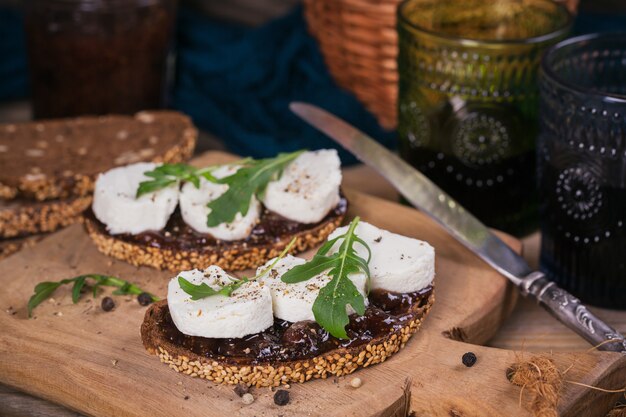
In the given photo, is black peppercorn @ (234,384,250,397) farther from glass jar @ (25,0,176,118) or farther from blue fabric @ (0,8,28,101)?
blue fabric @ (0,8,28,101)

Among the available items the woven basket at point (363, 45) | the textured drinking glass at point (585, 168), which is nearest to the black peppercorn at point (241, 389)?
the textured drinking glass at point (585, 168)

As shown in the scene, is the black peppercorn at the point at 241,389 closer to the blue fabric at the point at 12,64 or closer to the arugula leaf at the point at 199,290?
the arugula leaf at the point at 199,290

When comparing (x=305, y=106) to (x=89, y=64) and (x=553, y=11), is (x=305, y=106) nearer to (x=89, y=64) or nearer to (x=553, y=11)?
(x=553, y=11)

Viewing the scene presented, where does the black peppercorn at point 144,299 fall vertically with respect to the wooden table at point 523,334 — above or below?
above

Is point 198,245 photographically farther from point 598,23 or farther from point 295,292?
point 598,23

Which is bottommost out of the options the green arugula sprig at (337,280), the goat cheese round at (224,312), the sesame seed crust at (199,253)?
the sesame seed crust at (199,253)
